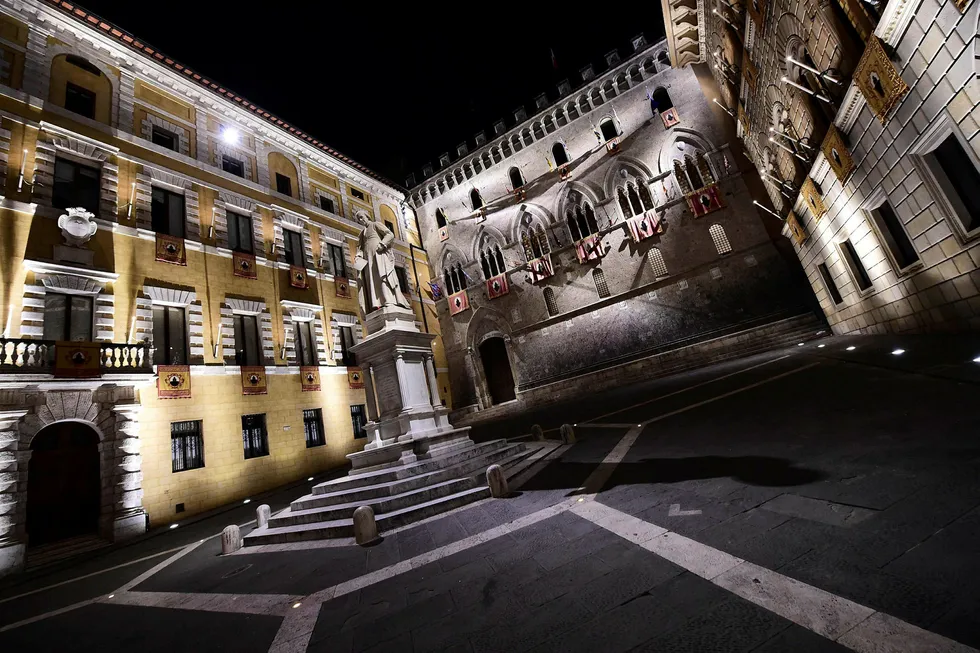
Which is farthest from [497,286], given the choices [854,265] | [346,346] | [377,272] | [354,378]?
[854,265]

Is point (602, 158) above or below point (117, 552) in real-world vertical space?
above

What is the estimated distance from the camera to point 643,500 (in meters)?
4.42

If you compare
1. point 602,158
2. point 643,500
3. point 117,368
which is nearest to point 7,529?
point 117,368

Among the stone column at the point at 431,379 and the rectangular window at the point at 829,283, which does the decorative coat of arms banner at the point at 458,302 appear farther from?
the rectangular window at the point at 829,283

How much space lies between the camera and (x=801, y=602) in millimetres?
2191

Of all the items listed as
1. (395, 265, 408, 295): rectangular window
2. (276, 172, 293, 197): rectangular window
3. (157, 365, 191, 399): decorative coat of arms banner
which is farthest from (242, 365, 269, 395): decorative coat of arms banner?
(395, 265, 408, 295): rectangular window

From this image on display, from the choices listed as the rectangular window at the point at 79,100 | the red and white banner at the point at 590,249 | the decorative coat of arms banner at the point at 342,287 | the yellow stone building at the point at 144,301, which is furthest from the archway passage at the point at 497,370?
the rectangular window at the point at 79,100

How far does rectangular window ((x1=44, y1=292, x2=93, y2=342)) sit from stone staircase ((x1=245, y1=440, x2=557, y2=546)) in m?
10.3

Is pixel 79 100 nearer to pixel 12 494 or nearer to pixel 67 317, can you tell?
pixel 67 317

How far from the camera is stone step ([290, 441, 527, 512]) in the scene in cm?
661

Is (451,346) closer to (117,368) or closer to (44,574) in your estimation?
(117,368)

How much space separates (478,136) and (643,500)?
93.3 feet

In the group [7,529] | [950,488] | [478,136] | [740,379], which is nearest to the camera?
[950,488]

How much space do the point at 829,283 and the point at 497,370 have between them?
18.3 m
